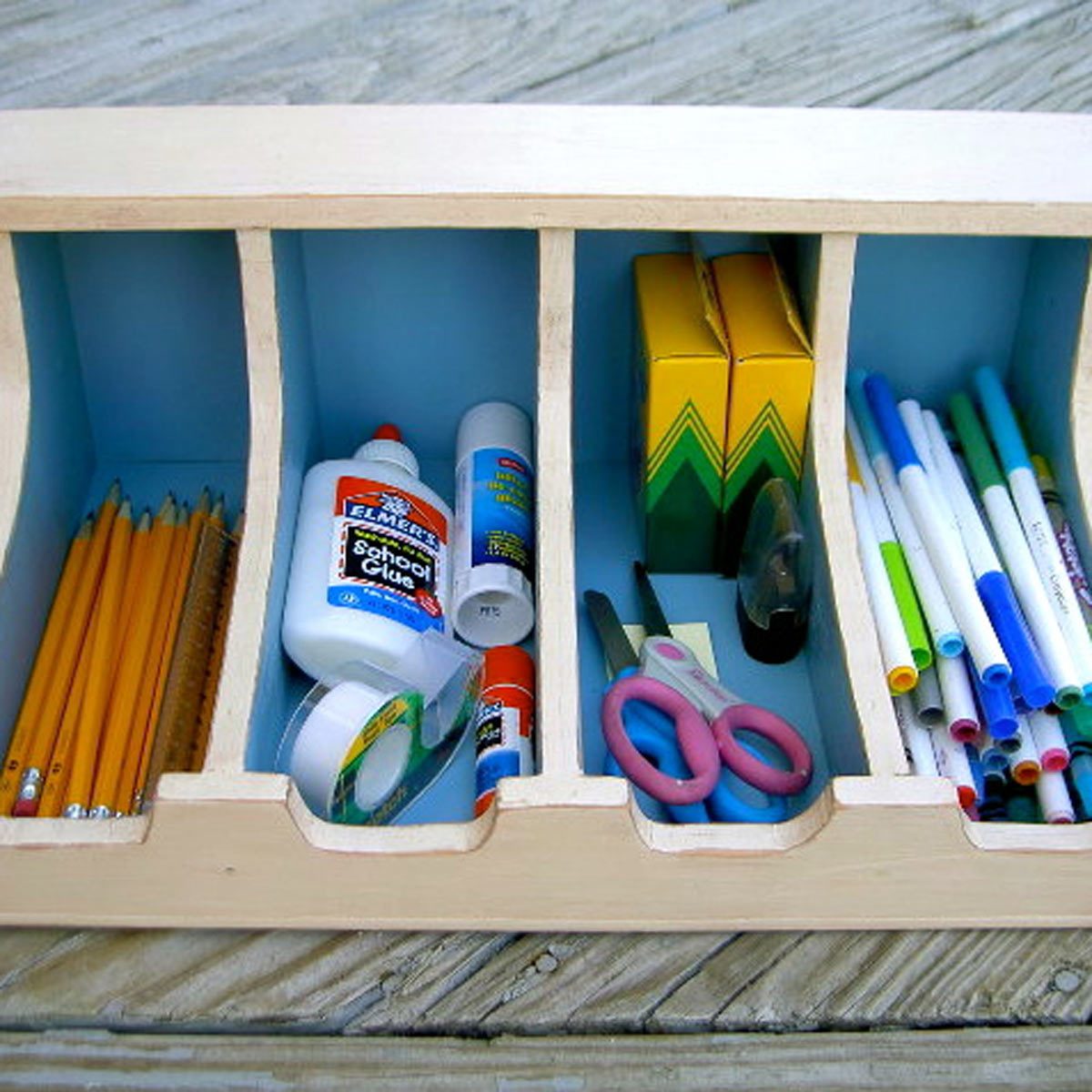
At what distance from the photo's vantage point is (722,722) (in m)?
0.73

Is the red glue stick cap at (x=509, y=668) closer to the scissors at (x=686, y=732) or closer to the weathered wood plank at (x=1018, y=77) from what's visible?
the scissors at (x=686, y=732)

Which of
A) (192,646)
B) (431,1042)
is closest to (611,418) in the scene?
(192,646)

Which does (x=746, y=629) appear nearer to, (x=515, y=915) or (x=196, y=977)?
(x=515, y=915)

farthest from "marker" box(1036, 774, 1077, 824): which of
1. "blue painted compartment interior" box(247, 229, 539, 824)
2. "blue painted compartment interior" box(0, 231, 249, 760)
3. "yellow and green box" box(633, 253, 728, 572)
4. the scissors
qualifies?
"blue painted compartment interior" box(0, 231, 249, 760)

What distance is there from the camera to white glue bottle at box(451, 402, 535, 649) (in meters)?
0.81

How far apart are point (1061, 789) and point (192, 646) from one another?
1.36ft

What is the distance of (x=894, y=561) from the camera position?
2.58 feet

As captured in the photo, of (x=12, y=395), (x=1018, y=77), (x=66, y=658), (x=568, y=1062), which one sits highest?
(x=1018, y=77)

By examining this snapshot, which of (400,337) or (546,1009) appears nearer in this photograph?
(546,1009)

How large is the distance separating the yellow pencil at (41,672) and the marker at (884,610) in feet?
1.29

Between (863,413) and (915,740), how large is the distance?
0.20 m

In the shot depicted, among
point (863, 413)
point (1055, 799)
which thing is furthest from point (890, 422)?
point (1055, 799)

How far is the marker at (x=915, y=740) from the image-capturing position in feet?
2.40

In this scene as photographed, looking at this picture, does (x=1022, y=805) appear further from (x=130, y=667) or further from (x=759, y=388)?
(x=130, y=667)
